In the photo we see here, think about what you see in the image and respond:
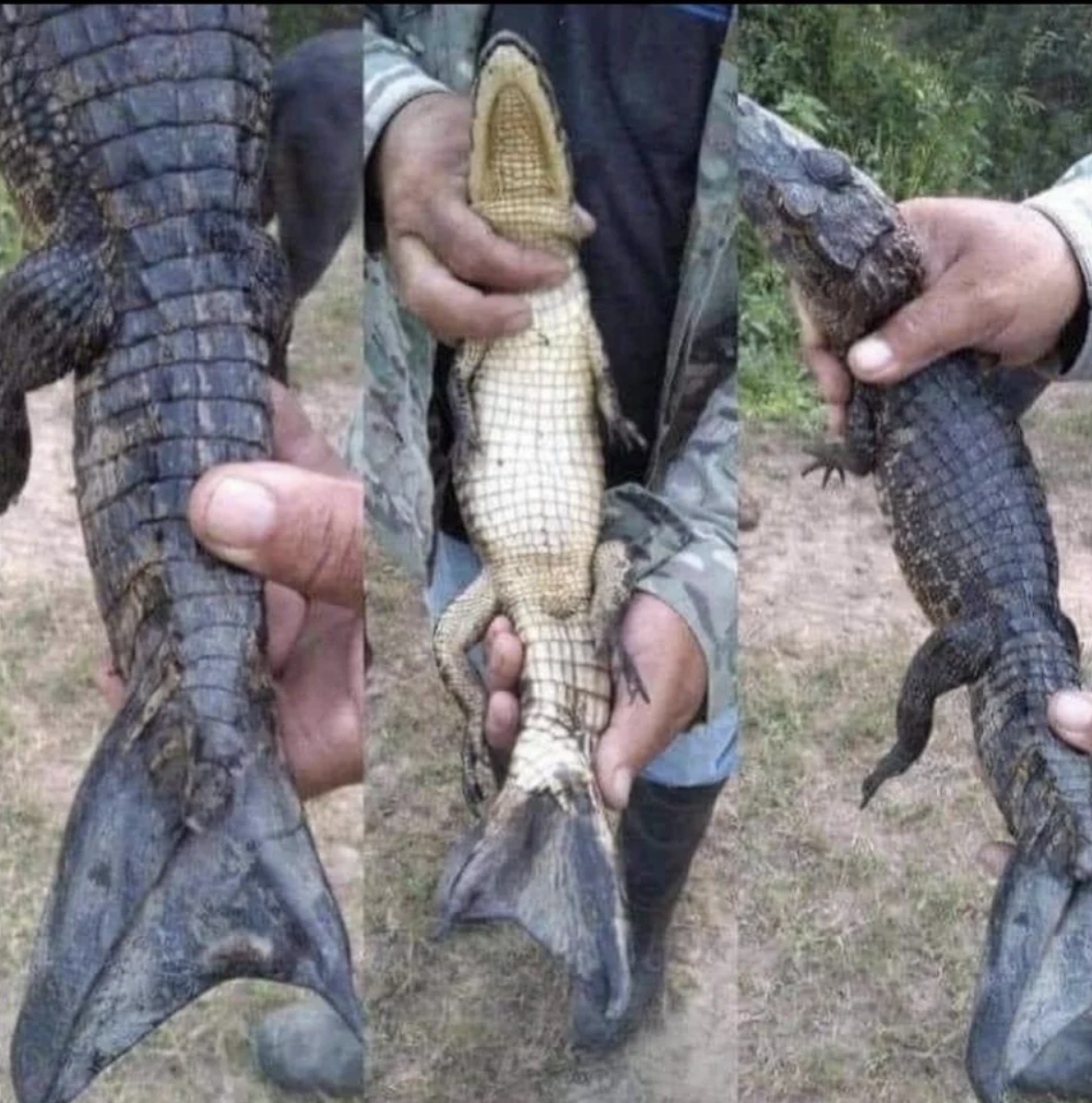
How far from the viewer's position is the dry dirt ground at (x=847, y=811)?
3.78ft

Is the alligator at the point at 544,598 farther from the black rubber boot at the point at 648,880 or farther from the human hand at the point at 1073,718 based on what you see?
the human hand at the point at 1073,718

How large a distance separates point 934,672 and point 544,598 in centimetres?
30

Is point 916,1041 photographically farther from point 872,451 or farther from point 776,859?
point 872,451

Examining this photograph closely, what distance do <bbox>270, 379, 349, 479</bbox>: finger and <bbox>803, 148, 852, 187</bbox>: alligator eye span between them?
35 centimetres

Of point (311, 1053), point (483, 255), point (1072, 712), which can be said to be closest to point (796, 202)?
point (483, 255)

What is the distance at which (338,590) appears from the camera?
1.06 m

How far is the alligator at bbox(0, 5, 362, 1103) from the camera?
38.3 inches

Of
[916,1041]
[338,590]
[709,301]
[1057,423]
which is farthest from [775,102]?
[916,1041]

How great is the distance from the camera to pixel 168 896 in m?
0.98

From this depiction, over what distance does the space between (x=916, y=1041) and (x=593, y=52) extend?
0.72 metres

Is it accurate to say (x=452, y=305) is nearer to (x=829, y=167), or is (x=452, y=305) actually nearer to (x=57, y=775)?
(x=829, y=167)

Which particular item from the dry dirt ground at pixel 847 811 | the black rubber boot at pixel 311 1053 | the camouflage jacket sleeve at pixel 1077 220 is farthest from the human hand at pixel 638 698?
the black rubber boot at pixel 311 1053

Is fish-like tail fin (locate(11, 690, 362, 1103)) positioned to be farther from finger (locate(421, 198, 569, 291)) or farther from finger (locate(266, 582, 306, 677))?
finger (locate(421, 198, 569, 291))

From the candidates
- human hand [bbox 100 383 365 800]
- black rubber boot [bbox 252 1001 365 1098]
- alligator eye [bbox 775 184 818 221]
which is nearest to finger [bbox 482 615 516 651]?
human hand [bbox 100 383 365 800]
